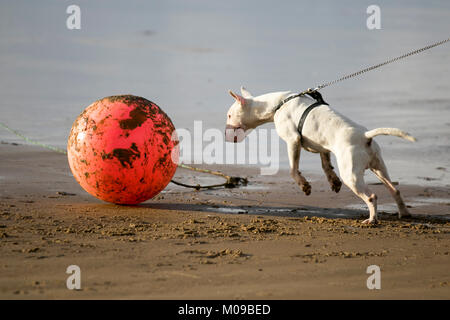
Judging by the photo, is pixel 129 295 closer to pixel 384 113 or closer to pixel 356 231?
pixel 356 231

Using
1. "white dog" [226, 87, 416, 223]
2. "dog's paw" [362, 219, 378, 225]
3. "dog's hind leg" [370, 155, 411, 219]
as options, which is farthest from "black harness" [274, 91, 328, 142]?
"dog's paw" [362, 219, 378, 225]

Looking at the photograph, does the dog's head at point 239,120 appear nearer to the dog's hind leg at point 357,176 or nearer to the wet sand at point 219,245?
the wet sand at point 219,245

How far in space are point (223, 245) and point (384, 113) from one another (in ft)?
43.1

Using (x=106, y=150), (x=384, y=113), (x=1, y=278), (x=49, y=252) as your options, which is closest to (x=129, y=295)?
(x=1, y=278)

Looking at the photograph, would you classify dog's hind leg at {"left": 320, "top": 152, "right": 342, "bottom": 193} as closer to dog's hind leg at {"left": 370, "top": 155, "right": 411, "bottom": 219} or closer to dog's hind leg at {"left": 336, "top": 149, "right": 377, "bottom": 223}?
dog's hind leg at {"left": 370, "top": 155, "right": 411, "bottom": 219}

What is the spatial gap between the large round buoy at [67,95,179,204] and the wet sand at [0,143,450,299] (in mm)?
389

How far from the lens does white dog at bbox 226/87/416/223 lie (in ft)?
23.2

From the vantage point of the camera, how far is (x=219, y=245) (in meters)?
5.81

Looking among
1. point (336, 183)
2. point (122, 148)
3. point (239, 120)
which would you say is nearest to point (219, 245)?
point (122, 148)

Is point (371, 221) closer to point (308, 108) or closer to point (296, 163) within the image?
point (296, 163)

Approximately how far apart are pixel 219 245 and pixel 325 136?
92.0 inches

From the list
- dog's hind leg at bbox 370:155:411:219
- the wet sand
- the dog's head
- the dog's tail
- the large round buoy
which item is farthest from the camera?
the dog's head
